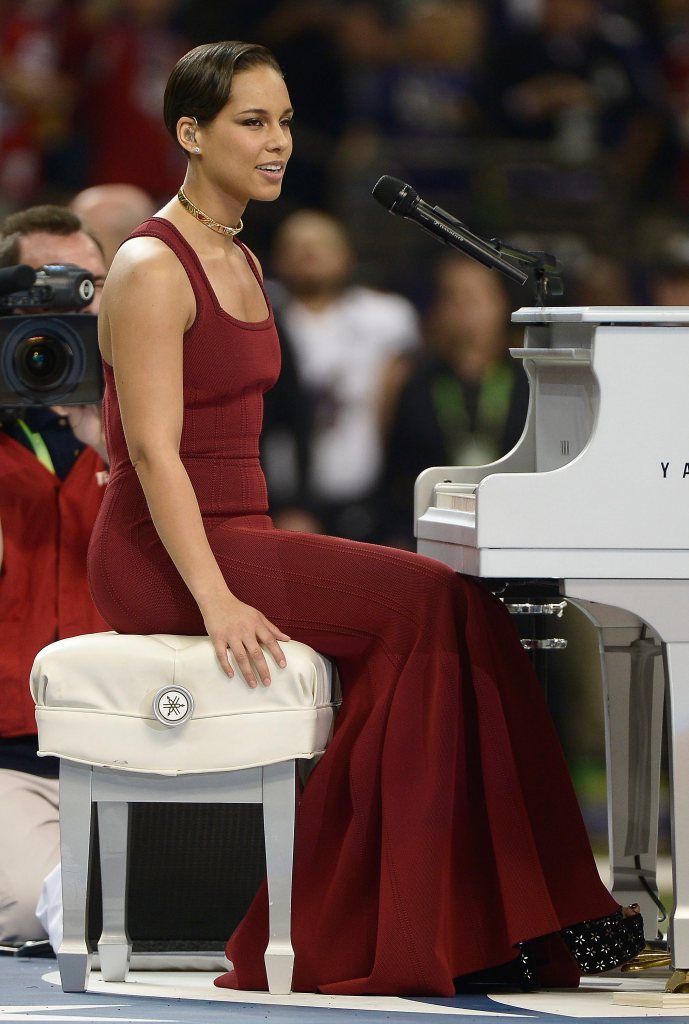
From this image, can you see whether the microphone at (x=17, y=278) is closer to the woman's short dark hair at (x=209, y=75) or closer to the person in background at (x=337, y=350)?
the woman's short dark hair at (x=209, y=75)

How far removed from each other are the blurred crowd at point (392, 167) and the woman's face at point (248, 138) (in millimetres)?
1907

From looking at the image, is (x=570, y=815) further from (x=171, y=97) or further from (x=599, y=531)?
(x=171, y=97)

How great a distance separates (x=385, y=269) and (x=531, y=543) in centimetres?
268

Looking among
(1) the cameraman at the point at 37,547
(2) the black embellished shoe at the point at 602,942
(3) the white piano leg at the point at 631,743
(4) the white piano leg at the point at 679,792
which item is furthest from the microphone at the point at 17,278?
(2) the black embellished shoe at the point at 602,942

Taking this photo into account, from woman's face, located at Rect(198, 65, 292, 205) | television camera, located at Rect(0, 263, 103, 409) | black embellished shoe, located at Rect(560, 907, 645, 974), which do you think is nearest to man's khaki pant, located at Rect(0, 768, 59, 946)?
television camera, located at Rect(0, 263, 103, 409)

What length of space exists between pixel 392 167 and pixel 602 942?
9.92 feet

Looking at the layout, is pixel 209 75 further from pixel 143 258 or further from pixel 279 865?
pixel 279 865

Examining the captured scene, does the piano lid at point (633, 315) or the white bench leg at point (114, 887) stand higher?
the piano lid at point (633, 315)

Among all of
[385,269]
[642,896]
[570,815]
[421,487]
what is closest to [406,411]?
[385,269]

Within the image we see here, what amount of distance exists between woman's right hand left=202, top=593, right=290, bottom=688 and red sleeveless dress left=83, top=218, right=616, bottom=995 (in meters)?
0.09

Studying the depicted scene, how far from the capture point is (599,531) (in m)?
2.29

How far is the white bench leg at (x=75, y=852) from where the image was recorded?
2406 mm

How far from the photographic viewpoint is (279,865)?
2.37 metres

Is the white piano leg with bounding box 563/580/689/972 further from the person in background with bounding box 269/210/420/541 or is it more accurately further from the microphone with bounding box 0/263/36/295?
the person in background with bounding box 269/210/420/541
